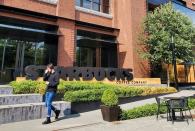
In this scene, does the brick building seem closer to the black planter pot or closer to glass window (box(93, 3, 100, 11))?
glass window (box(93, 3, 100, 11))

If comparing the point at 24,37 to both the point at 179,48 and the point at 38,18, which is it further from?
the point at 179,48

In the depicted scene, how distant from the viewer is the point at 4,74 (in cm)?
1822

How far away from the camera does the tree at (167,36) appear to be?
1977 centimetres

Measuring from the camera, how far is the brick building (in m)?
17.7

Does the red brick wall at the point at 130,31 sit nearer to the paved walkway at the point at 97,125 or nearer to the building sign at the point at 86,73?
the building sign at the point at 86,73

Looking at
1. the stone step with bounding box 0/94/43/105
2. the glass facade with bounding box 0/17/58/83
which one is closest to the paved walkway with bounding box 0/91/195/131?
the stone step with bounding box 0/94/43/105

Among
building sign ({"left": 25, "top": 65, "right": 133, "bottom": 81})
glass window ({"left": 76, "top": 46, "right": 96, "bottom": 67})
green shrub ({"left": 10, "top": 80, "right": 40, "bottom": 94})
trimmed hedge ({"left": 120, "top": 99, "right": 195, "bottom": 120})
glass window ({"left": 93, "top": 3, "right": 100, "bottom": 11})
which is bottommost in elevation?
trimmed hedge ({"left": 120, "top": 99, "right": 195, "bottom": 120})

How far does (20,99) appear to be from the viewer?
1056cm

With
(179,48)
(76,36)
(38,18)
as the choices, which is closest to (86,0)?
(76,36)

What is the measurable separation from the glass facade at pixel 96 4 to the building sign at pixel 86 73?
635 cm

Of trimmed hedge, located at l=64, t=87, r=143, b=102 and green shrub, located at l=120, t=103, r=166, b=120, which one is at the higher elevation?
trimmed hedge, located at l=64, t=87, r=143, b=102

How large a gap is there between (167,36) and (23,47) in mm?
11381

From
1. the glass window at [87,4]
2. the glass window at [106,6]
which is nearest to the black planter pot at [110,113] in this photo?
the glass window at [87,4]

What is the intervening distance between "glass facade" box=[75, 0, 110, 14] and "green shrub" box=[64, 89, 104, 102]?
1134 cm
